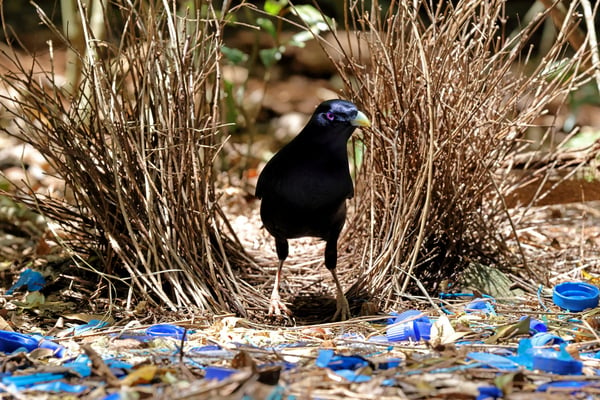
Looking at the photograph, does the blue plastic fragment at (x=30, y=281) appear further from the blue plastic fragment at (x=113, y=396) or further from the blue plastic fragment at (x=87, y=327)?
the blue plastic fragment at (x=113, y=396)

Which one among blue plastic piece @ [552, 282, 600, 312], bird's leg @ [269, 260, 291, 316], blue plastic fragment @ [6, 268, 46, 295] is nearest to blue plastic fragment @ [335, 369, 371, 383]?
bird's leg @ [269, 260, 291, 316]

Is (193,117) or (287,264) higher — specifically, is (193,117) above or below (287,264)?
above

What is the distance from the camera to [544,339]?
2508 millimetres

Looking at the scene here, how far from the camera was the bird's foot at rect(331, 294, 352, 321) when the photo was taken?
307 cm

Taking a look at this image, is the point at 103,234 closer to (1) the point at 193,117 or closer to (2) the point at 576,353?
(1) the point at 193,117

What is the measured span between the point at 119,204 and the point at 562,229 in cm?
285

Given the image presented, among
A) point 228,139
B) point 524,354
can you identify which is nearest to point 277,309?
point 228,139

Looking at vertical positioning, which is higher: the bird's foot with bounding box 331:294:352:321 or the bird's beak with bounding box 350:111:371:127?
the bird's beak with bounding box 350:111:371:127

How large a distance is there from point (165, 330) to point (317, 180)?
900mm

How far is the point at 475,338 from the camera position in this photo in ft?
8.62

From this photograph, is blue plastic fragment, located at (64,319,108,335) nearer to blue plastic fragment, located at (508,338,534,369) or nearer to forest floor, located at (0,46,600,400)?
forest floor, located at (0,46,600,400)

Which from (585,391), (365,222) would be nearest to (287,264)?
(365,222)

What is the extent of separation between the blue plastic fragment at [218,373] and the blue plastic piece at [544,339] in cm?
107

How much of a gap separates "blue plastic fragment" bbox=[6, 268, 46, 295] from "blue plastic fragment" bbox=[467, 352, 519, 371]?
205 centimetres
